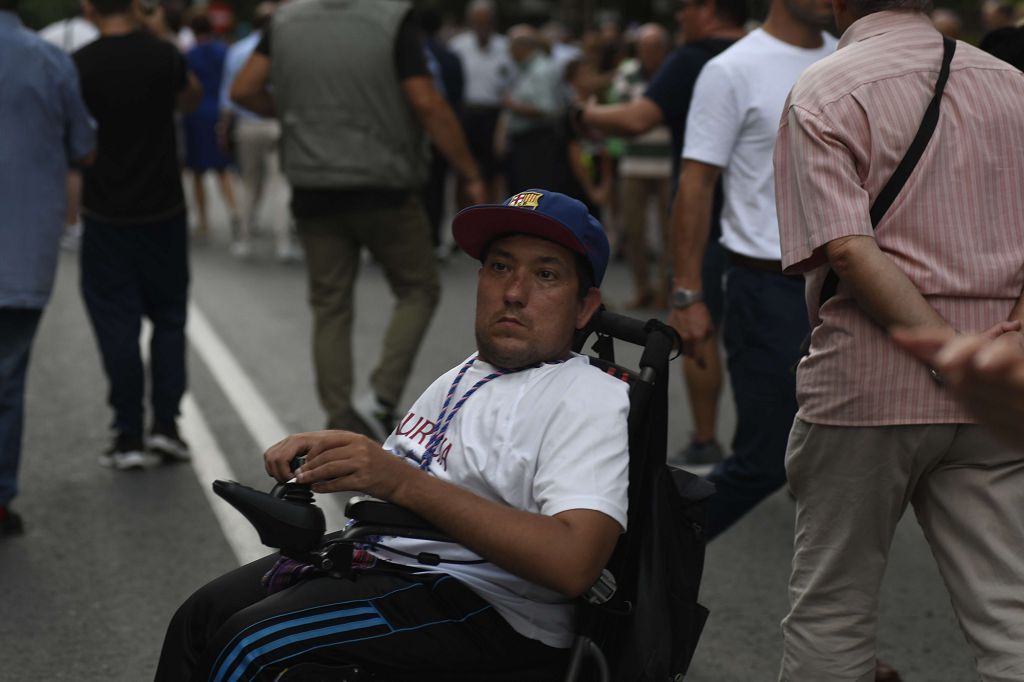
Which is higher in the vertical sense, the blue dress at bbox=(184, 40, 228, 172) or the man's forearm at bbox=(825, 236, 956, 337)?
the man's forearm at bbox=(825, 236, 956, 337)

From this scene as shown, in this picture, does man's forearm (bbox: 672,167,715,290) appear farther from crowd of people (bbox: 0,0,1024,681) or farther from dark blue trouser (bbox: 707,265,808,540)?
dark blue trouser (bbox: 707,265,808,540)

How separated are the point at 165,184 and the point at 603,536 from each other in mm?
4355

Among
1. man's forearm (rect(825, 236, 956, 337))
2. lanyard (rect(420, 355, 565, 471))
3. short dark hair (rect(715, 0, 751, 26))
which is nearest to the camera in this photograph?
man's forearm (rect(825, 236, 956, 337))

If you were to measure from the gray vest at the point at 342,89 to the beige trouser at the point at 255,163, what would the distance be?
22.6ft

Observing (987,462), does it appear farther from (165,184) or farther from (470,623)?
(165,184)

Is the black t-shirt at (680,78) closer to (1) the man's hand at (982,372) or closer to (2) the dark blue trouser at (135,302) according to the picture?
(2) the dark blue trouser at (135,302)

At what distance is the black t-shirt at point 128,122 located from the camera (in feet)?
21.5

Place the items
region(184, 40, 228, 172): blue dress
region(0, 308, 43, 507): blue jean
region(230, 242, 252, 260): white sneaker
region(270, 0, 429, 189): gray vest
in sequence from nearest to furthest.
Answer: region(0, 308, 43, 507): blue jean, region(270, 0, 429, 189): gray vest, region(230, 242, 252, 260): white sneaker, region(184, 40, 228, 172): blue dress

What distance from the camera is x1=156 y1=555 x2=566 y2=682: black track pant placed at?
282cm

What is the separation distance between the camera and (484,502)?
111 inches

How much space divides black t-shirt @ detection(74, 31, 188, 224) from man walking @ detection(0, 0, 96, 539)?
69cm

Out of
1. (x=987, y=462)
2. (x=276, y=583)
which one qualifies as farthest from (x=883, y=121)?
(x=276, y=583)

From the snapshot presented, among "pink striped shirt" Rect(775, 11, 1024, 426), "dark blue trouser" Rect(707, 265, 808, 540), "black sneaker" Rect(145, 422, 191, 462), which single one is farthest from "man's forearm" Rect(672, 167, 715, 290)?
"black sneaker" Rect(145, 422, 191, 462)

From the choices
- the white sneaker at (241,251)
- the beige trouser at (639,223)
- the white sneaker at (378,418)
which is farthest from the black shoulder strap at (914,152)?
the white sneaker at (241,251)
